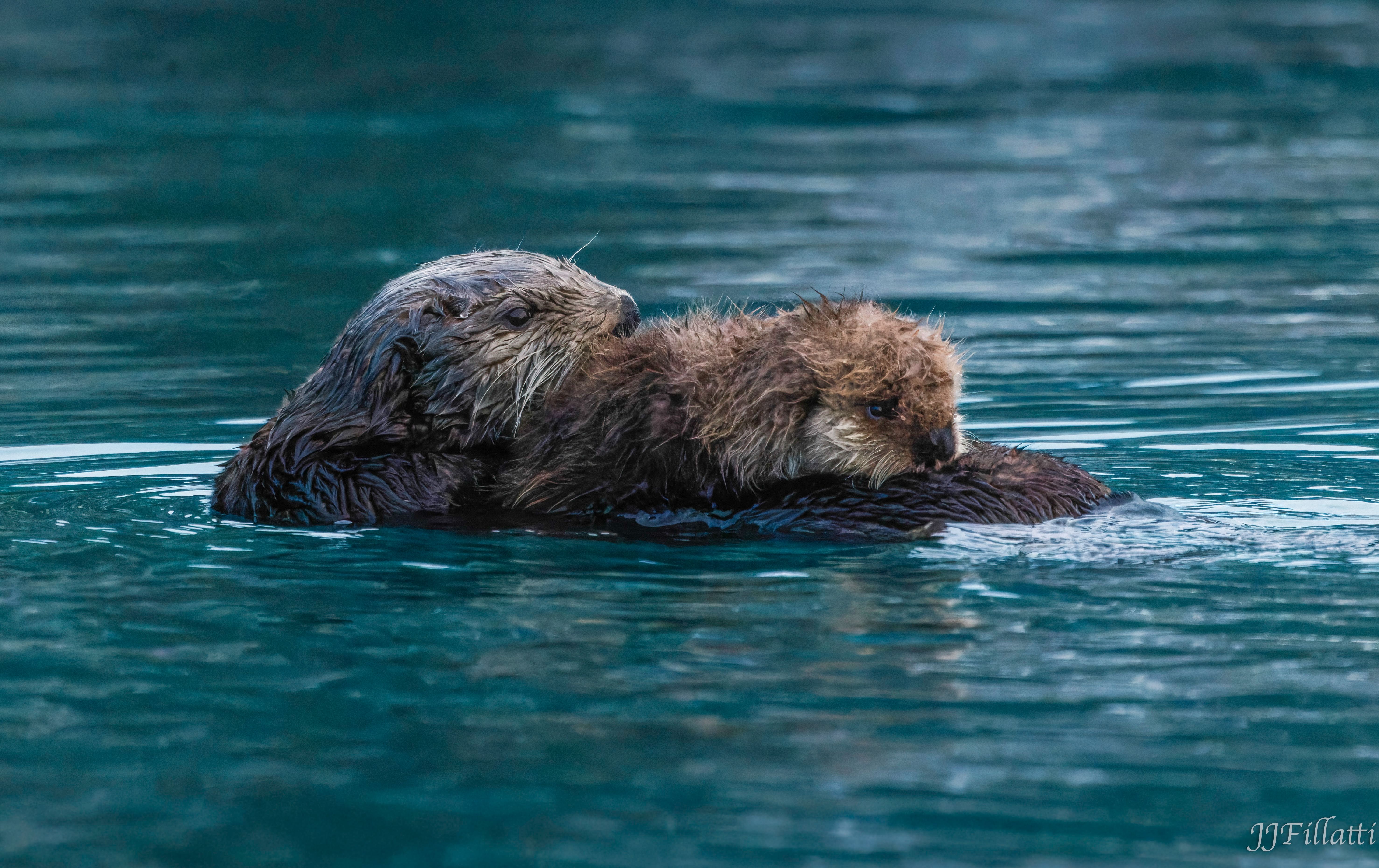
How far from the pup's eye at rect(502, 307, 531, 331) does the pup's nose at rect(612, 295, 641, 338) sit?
0.32 meters

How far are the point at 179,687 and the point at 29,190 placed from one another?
9.54 meters

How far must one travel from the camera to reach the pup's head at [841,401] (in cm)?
409

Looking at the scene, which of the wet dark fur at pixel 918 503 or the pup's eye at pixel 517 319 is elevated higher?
the pup's eye at pixel 517 319

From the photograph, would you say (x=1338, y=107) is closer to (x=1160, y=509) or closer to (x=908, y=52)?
(x=908, y=52)

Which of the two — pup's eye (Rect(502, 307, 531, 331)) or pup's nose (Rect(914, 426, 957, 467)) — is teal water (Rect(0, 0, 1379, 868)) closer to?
pup's nose (Rect(914, 426, 957, 467))

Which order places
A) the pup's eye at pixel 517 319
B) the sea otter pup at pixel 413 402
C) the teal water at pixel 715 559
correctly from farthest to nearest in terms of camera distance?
the pup's eye at pixel 517 319
the sea otter pup at pixel 413 402
the teal water at pixel 715 559

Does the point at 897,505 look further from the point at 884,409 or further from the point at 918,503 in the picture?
the point at 884,409

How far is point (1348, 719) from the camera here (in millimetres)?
3104

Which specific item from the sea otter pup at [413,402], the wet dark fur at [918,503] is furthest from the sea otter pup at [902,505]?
the sea otter pup at [413,402]

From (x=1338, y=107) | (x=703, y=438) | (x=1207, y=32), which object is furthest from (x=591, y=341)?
(x=1207, y=32)

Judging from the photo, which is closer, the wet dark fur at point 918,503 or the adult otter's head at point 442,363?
the wet dark fur at point 918,503

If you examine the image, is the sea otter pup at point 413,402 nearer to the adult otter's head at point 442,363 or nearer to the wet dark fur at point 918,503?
the adult otter's head at point 442,363

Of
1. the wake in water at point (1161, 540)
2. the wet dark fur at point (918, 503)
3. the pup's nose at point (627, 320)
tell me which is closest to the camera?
the wake in water at point (1161, 540)

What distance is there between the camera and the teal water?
2842mm
